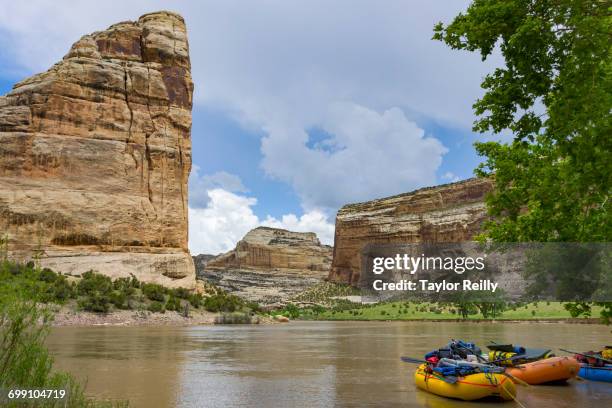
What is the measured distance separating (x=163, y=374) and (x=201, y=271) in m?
163

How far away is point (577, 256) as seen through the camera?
15.1m

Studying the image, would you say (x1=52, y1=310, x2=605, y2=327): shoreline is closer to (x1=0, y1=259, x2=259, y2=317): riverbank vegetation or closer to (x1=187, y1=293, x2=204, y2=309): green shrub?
(x1=0, y1=259, x2=259, y2=317): riverbank vegetation

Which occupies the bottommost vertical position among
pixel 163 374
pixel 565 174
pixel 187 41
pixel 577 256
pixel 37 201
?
pixel 163 374

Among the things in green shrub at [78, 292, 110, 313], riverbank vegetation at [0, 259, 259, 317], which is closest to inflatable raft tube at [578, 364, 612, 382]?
riverbank vegetation at [0, 259, 259, 317]

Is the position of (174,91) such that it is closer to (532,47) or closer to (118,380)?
(118,380)

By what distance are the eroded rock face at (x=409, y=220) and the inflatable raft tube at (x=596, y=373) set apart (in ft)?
312

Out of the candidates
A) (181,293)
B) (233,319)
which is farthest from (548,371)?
(181,293)

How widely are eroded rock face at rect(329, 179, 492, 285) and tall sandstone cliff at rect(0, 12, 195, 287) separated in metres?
61.0

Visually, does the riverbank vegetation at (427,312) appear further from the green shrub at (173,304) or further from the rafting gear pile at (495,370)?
the rafting gear pile at (495,370)

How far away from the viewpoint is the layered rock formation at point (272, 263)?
16800cm

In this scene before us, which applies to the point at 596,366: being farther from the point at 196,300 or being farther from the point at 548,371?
the point at 196,300

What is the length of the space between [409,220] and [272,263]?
62.4m

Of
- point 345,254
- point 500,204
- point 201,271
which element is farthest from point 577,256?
point 201,271

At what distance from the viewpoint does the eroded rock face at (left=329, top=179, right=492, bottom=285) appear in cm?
12487
